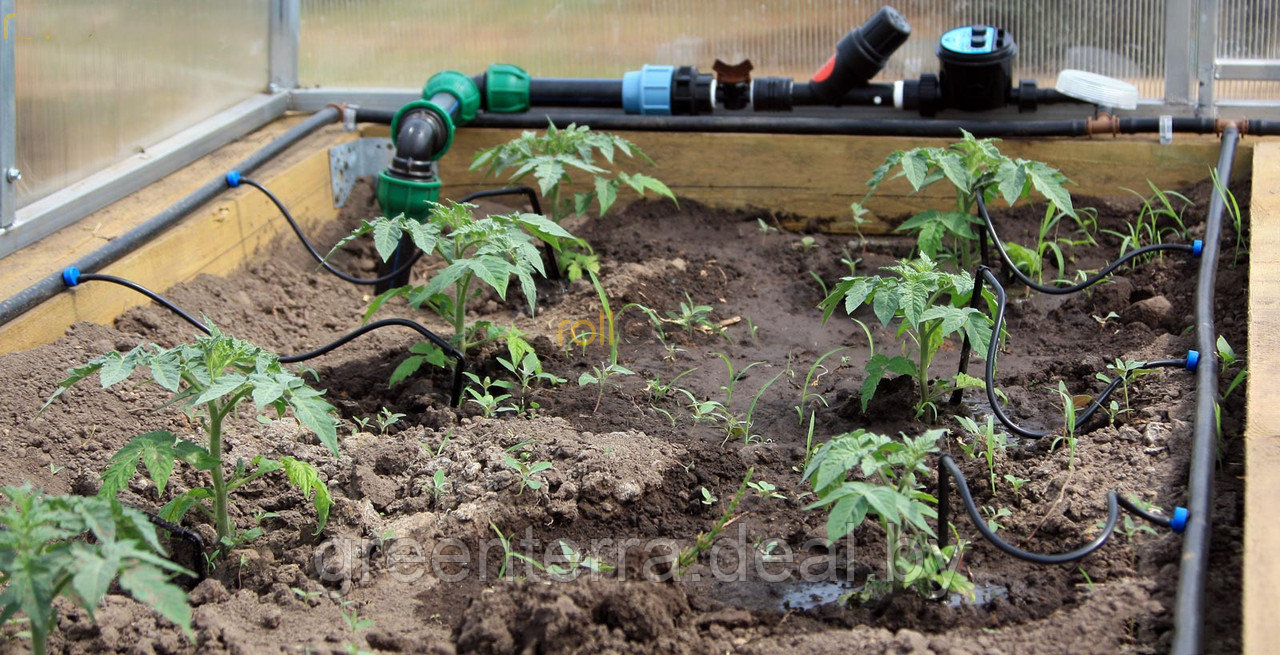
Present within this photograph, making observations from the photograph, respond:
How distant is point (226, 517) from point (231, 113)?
2.32 meters

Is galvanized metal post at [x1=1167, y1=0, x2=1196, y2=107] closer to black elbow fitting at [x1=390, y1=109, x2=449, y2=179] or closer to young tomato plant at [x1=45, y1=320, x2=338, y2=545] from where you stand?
black elbow fitting at [x1=390, y1=109, x2=449, y2=179]

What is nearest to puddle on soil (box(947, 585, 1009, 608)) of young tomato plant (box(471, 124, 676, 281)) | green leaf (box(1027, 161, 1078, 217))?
green leaf (box(1027, 161, 1078, 217))

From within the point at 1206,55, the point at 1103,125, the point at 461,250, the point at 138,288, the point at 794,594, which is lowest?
the point at 794,594

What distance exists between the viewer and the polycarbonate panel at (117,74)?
319 cm

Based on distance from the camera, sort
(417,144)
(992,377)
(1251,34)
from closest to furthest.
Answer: (992,377) → (417,144) → (1251,34)

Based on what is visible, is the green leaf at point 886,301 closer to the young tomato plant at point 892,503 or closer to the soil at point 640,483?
the soil at point 640,483

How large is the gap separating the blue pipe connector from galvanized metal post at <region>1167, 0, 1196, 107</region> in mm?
1619

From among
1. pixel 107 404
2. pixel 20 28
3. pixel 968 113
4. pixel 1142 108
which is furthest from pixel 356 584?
pixel 1142 108

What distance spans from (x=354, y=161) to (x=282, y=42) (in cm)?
63

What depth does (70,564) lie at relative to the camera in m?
1.61

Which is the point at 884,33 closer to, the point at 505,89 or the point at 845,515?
the point at 505,89

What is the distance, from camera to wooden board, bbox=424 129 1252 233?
3.74m

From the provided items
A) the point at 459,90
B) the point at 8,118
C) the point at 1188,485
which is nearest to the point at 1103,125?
the point at 1188,485

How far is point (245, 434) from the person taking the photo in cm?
257
